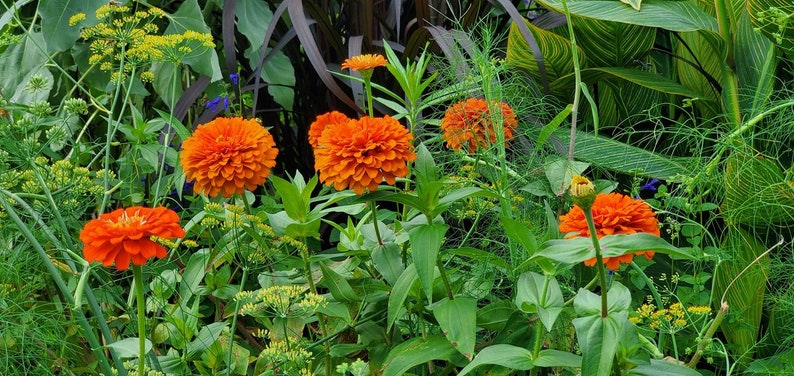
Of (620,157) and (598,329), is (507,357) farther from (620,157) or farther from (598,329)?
(620,157)

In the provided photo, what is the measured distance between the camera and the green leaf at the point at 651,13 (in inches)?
72.6

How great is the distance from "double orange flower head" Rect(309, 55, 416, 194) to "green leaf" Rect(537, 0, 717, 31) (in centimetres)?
83

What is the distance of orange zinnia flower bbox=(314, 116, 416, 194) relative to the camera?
109 centimetres

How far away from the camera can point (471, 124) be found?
54.9 inches

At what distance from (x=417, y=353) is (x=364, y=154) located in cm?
28

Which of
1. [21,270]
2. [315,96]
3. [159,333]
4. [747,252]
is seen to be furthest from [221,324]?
[747,252]

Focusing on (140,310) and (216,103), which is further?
(216,103)

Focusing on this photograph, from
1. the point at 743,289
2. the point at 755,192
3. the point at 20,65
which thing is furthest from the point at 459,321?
the point at 20,65

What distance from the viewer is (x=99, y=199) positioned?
1.80 meters

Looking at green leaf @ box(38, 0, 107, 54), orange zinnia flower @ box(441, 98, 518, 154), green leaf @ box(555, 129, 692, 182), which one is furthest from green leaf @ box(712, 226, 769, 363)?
green leaf @ box(38, 0, 107, 54)

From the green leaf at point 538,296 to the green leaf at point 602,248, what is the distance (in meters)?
0.11

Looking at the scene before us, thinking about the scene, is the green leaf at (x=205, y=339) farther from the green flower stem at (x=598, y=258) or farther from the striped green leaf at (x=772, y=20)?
the striped green leaf at (x=772, y=20)

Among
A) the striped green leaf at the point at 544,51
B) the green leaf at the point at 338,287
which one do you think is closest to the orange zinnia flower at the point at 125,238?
the green leaf at the point at 338,287

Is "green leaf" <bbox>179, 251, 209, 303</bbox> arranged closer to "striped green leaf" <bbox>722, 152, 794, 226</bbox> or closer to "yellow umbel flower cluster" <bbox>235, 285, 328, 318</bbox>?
"yellow umbel flower cluster" <bbox>235, 285, 328, 318</bbox>
